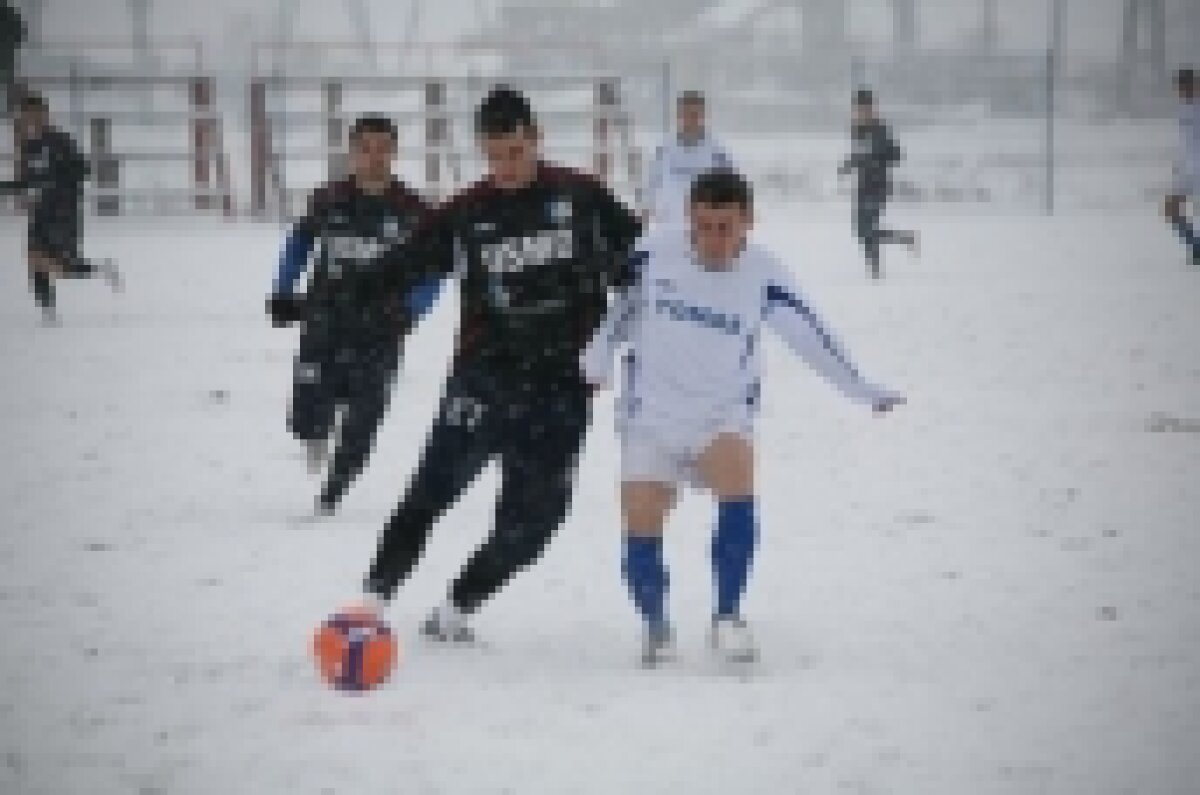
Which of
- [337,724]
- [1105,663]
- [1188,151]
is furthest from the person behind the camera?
[1188,151]

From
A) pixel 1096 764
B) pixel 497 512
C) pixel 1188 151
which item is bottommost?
pixel 1096 764

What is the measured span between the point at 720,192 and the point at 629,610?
1.77m

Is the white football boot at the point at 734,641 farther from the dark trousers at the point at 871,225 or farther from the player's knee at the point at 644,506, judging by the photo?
the dark trousers at the point at 871,225

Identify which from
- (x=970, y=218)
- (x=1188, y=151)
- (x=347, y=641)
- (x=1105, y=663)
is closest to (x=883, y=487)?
(x=1105, y=663)

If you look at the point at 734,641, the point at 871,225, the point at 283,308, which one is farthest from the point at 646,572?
the point at 871,225

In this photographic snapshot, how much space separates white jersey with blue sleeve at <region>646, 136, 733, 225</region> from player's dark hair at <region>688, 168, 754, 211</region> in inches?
326

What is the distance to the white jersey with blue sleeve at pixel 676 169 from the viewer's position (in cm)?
1354

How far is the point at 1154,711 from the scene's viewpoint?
497 cm

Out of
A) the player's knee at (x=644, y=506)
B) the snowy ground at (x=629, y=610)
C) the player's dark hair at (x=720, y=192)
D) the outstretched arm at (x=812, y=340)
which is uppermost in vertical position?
the player's dark hair at (x=720, y=192)

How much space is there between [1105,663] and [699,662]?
3.97ft

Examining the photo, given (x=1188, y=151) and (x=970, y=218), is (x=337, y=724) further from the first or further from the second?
(x=970, y=218)

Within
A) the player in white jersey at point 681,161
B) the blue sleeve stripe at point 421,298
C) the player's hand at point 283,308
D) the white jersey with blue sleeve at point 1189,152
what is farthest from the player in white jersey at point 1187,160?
the blue sleeve stripe at point 421,298

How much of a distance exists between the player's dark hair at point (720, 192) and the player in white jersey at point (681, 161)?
8180mm

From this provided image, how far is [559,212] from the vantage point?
5375 millimetres
